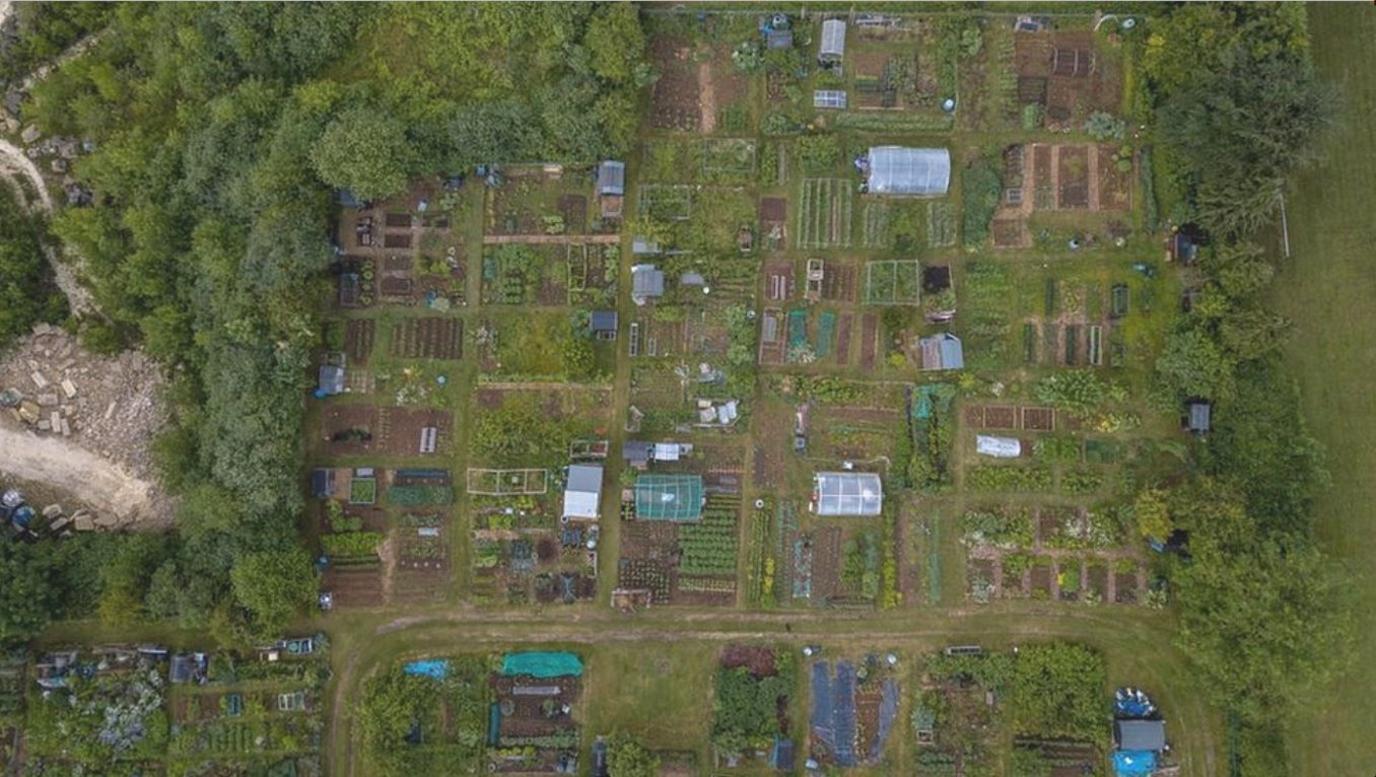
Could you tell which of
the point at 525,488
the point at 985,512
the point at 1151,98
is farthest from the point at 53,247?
the point at 1151,98

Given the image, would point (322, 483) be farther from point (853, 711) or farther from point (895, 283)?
point (895, 283)

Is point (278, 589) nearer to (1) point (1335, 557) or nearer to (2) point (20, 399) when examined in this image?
(2) point (20, 399)

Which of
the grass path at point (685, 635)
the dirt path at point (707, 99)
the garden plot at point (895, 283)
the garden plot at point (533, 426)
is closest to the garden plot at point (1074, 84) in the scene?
the garden plot at point (895, 283)

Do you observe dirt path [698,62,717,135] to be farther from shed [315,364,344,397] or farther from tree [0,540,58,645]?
tree [0,540,58,645]

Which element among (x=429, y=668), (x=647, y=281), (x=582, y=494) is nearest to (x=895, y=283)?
(x=647, y=281)

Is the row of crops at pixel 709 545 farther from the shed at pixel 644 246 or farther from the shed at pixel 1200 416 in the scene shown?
the shed at pixel 1200 416
